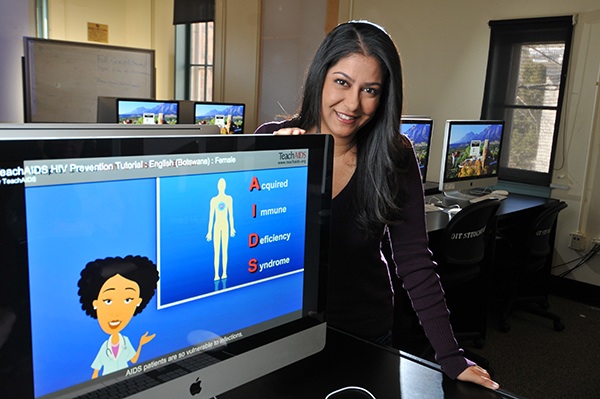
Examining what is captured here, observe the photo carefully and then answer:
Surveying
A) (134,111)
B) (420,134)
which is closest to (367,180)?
(420,134)

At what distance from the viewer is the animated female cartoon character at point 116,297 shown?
67cm

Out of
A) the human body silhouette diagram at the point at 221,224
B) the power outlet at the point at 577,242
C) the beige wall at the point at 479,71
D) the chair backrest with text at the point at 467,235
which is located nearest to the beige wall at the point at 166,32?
the beige wall at the point at 479,71

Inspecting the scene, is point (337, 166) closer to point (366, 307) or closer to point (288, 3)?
point (366, 307)

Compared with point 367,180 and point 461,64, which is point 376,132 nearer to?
point 367,180

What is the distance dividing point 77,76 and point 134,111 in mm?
2090

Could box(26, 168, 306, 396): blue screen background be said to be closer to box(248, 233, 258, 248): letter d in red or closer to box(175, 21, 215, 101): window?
box(248, 233, 258, 248): letter d in red

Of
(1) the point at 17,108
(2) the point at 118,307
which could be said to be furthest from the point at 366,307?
(1) the point at 17,108

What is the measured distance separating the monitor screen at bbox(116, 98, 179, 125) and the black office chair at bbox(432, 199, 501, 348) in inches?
120

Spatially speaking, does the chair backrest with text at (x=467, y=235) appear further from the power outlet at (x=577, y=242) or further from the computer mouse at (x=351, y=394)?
the computer mouse at (x=351, y=394)

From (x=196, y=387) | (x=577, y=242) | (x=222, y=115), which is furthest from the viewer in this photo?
(x=222, y=115)

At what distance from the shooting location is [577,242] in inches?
163

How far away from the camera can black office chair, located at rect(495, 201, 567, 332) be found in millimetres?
3512

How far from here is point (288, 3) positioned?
239 inches

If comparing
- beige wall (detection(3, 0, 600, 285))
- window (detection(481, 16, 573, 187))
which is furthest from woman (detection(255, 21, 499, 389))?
window (detection(481, 16, 573, 187))
